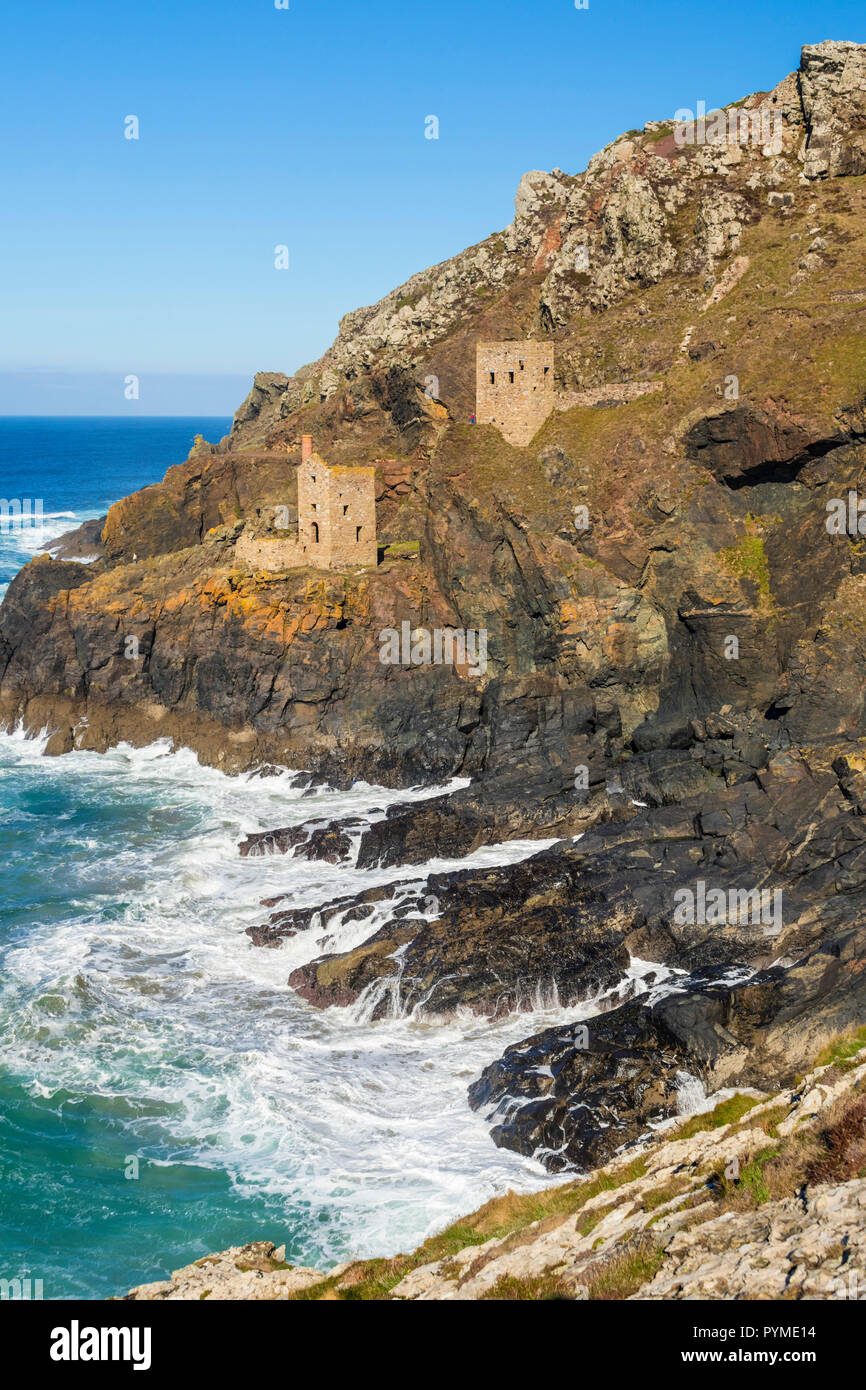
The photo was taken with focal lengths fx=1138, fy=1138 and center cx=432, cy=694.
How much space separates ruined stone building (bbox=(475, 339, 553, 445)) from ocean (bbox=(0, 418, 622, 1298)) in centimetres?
2215

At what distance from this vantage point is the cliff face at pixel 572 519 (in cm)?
4709

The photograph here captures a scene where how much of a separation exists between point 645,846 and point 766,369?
2444cm

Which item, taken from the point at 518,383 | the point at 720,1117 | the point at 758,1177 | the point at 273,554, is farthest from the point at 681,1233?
the point at 518,383

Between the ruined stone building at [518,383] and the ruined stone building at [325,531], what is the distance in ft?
25.0

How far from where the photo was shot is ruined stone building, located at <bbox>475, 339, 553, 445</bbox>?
5803cm

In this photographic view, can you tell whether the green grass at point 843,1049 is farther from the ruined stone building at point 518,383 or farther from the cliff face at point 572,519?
the ruined stone building at point 518,383

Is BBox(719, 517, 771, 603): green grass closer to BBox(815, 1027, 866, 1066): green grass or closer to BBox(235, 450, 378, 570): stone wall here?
BBox(235, 450, 378, 570): stone wall

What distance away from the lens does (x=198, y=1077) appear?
1178 inches

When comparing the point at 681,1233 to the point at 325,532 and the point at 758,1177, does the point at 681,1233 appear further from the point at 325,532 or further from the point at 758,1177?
the point at 325,532

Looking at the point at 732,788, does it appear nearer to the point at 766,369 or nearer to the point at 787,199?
A: the point at 766,369

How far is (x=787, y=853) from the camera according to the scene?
3562 cm

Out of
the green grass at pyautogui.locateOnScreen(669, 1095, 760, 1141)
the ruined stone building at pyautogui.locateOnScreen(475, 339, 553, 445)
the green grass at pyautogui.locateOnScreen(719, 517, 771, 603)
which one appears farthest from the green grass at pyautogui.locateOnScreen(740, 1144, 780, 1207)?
the ruined stone building at pyautogui.locateOnScreen(475, 339, 553, 445)

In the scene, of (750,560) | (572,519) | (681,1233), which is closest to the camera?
(681,1233)

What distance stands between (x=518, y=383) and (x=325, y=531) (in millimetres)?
12559
